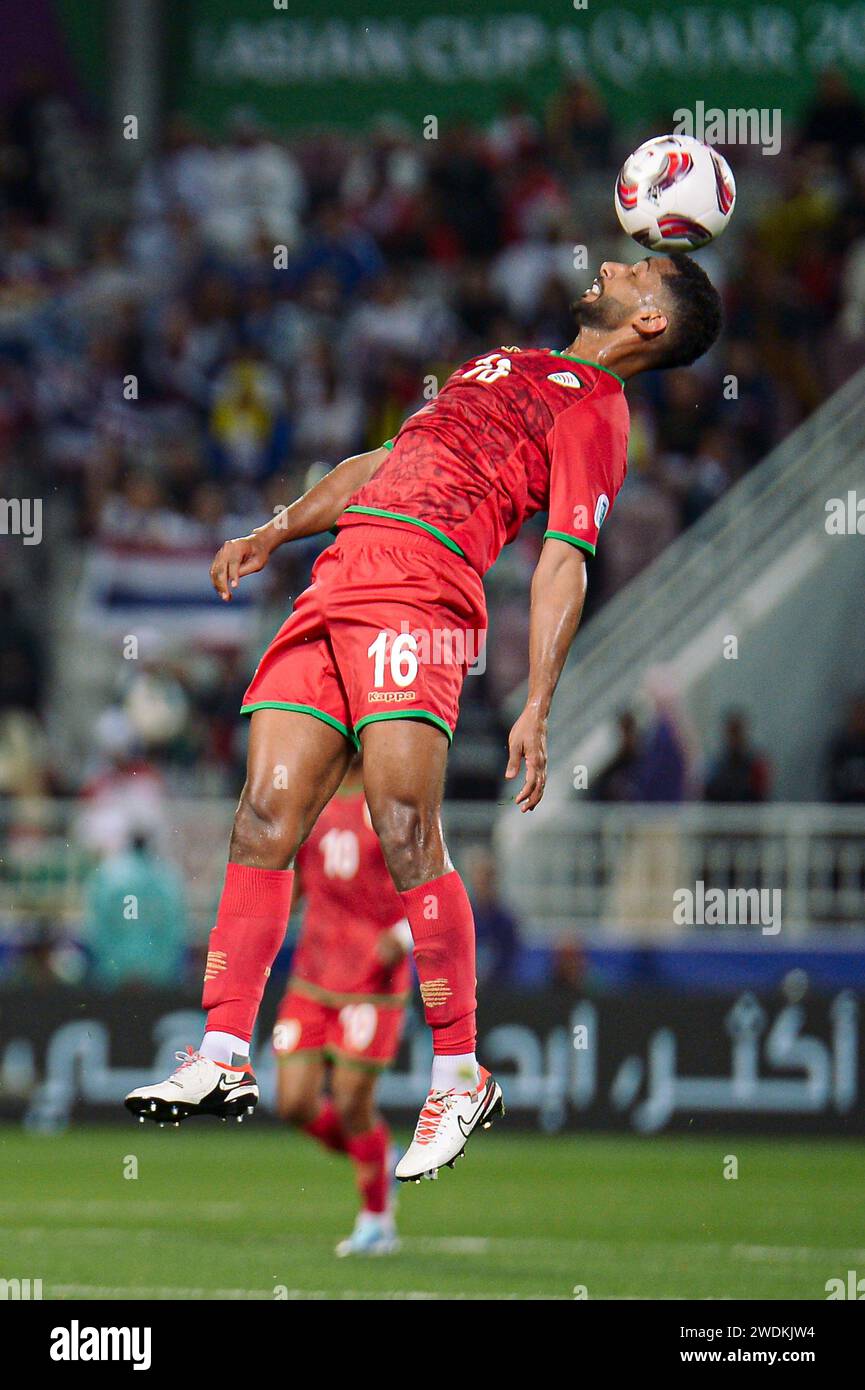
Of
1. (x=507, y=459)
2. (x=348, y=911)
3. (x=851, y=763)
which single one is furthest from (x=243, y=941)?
(x=851, y=763)

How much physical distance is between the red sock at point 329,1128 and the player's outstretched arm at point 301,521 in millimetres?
3689

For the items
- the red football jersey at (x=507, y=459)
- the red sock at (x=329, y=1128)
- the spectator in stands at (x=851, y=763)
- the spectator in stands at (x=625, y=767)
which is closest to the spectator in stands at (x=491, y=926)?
the spectator in stands at (x=625, y=767)

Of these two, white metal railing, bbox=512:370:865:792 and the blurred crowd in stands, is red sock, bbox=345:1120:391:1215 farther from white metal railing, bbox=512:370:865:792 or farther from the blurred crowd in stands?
white metal railing, bbox=512:370:865:792

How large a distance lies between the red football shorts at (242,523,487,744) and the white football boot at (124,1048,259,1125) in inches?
36.2

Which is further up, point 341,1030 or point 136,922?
point 136,922

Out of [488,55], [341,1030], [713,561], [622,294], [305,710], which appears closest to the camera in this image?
[305,710]

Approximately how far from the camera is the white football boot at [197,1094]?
5.86 metres

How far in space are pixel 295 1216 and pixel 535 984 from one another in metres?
3.77

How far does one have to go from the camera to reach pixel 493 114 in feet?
66.6

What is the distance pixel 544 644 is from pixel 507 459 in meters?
0.60

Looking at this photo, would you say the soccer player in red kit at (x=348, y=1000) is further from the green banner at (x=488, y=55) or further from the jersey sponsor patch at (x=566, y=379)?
the green banner at (x=488, y=55)

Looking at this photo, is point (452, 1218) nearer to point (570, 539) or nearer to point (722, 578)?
point (570, 539)

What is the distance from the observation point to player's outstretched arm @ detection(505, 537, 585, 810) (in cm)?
612

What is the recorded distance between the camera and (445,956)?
619cm
